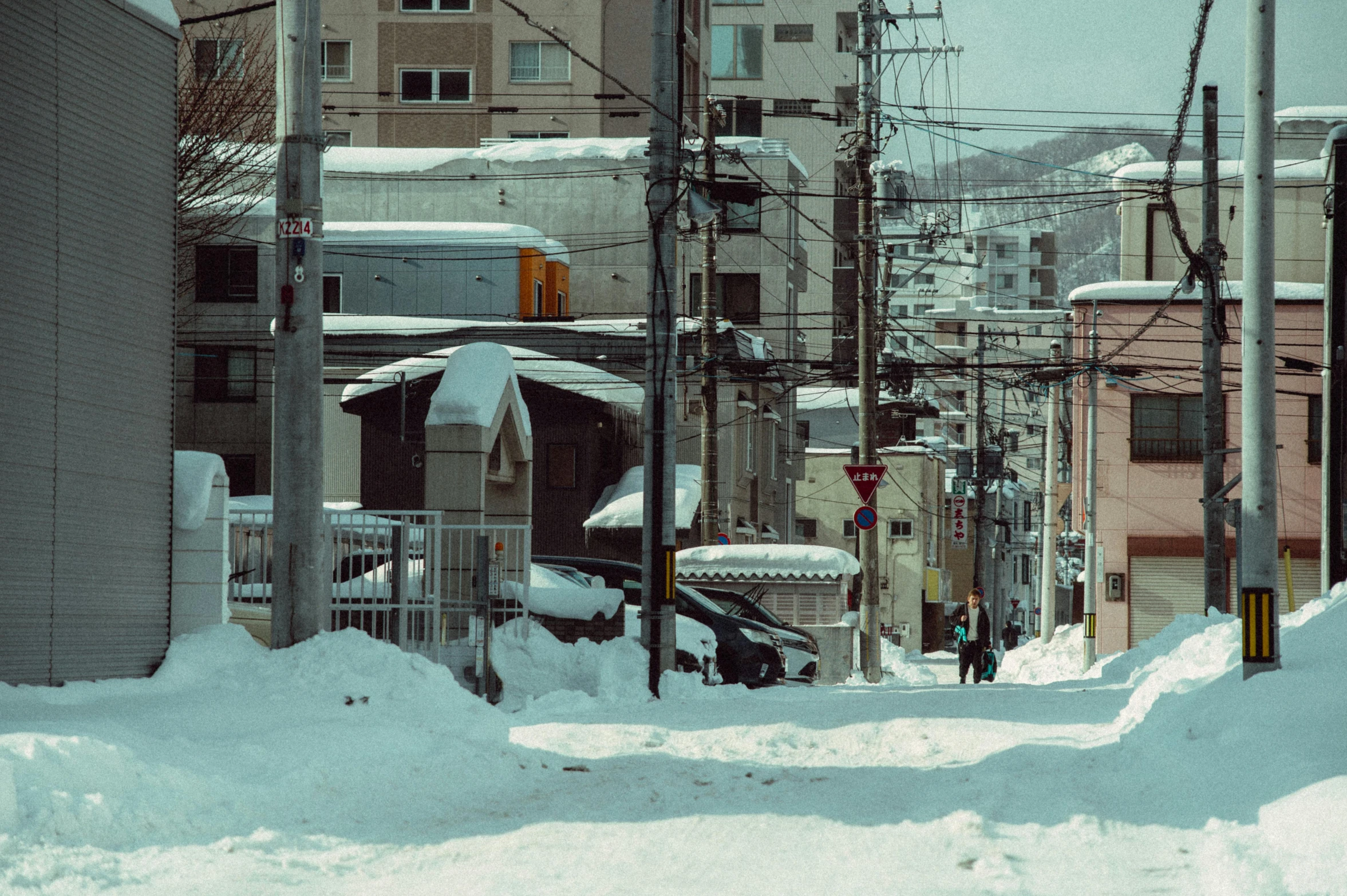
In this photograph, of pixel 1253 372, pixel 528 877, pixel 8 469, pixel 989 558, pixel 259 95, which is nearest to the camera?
pixel 528 877

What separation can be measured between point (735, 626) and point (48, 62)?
43.3ft

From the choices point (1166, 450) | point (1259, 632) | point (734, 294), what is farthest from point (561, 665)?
point (734, 294)

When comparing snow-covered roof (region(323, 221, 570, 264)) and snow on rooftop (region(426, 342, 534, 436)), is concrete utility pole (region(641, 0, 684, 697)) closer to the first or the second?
snow on rooftop (region(426, 342, 534, 436))

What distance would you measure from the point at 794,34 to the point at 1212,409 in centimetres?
6506

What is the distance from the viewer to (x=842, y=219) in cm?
8056

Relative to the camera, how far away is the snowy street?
268 inches

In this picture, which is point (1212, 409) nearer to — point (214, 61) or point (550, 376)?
point (550, 376)

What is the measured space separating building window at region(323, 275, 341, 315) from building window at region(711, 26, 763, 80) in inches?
1606

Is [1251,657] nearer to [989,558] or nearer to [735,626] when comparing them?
[735,626]

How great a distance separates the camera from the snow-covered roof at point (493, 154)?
5084 cm

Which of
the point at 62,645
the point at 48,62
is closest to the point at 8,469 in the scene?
the point at 62,645

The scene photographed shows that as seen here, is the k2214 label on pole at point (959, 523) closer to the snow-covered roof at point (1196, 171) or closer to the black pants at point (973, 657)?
the snow-covered roof at point (1196, 171)

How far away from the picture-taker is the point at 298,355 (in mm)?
12422

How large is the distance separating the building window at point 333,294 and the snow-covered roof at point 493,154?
6.99m
